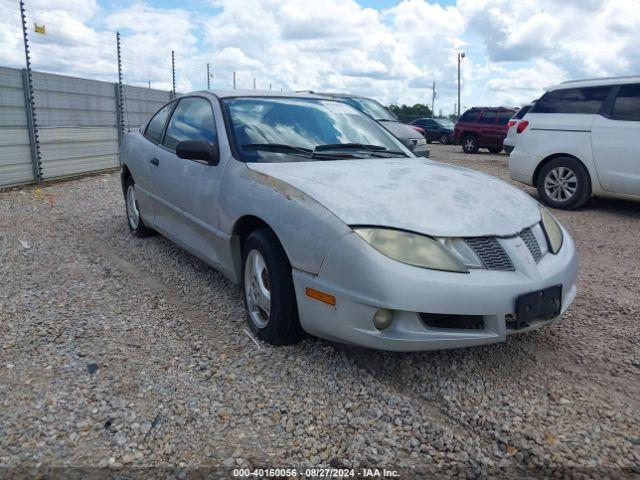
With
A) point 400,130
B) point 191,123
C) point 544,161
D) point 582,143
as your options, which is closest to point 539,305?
point 191,123

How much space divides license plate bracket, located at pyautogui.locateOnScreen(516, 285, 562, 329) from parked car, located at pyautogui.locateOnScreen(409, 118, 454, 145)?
2518 cm

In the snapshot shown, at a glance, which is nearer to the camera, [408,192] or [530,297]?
[530,297]

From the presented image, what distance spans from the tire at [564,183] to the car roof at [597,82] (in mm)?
1023

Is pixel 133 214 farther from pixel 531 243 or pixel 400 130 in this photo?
pixel 400 130

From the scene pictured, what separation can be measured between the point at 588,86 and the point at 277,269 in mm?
6400

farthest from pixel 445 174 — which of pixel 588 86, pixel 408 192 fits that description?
pixel 588 86

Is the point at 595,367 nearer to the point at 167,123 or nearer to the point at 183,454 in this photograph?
the point at 183,454

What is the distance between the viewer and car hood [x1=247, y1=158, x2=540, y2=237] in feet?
8.96

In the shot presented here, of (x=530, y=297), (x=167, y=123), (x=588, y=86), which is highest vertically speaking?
Answer: (x=588, y=86)

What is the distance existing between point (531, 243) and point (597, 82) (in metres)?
5.65

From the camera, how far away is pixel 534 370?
9.72ft

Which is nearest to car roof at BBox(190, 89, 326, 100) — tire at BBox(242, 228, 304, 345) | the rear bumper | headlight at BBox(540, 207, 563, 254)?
tire at BBox(242, 228, 304, 345)

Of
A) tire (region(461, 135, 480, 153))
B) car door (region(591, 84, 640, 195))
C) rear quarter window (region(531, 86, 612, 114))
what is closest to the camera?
car door (region(591, 84, 640, 195))

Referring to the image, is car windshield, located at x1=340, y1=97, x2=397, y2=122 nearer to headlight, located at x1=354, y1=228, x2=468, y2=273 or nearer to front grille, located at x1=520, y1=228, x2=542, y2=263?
front grille, located at x1=520, y1=228, x2=542, y2=263
